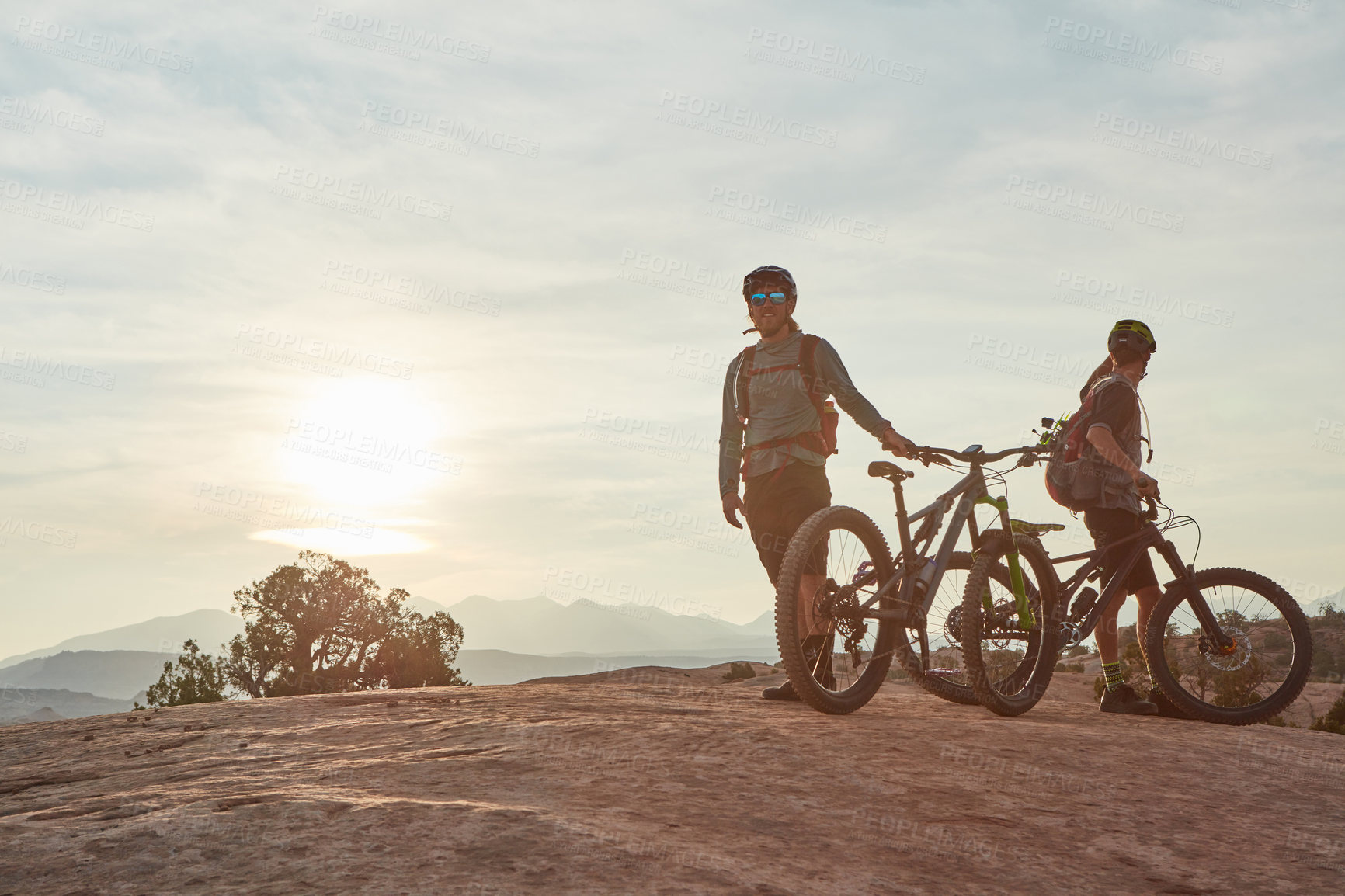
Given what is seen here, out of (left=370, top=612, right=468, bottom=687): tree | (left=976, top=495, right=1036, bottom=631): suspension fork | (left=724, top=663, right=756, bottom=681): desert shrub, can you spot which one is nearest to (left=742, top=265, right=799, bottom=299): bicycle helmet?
(left=976, top=495, right=1036, bottom=631): suspension fork

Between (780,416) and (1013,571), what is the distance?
183 cm

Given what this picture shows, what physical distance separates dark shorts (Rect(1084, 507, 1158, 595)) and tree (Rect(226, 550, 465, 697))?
4174cm

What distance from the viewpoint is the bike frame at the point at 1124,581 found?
6301 millimetres

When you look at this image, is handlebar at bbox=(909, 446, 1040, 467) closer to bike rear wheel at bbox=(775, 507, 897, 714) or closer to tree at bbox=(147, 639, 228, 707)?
bike rear wheel at bbox=(775, 507, 897, 714)

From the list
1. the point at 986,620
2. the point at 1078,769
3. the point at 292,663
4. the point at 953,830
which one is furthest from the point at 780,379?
the point at 292,663

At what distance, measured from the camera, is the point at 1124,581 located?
6.43m

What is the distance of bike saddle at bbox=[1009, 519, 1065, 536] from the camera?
623 centimetres

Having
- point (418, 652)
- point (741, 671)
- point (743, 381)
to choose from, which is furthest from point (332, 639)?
point (743, 381)

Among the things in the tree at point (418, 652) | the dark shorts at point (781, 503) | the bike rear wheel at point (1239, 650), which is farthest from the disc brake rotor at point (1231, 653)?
the tree at point (418, 652)

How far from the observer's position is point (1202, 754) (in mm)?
4527

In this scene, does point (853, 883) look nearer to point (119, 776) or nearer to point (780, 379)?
point (119, 776)

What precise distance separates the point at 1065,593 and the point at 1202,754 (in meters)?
1.83

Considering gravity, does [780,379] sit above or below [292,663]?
above

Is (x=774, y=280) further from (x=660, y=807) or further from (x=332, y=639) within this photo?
(x=332, y=639)
